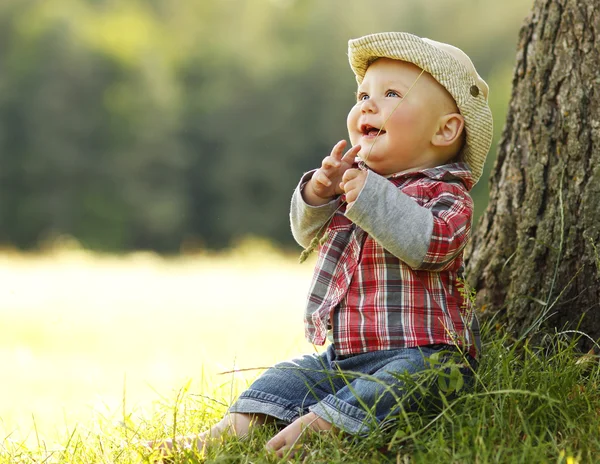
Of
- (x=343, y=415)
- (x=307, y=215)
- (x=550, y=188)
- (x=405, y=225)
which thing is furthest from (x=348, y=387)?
(x=550, y=188)

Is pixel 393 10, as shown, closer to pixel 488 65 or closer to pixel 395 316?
pixel 488 65

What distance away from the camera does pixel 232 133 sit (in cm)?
3247

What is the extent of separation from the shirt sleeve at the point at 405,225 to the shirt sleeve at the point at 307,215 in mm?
306

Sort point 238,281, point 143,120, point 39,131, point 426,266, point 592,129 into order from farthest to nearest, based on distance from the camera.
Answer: point 143,120 → point 39,131 → point 238,281 → point 592,129 → point 426,266

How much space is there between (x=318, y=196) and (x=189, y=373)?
2.89 metres

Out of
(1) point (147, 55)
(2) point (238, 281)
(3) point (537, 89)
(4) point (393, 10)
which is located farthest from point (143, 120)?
(3) point (537, 89)

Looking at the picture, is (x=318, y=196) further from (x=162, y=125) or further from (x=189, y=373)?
(x=162, y=125)

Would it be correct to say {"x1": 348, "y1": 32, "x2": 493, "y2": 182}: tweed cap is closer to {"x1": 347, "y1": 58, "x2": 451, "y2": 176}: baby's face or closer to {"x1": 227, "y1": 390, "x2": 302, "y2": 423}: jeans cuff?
{"x1": 347, "y1": 58, "x2": 451, "y2": 176}: baby's face

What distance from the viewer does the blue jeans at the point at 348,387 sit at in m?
2.11

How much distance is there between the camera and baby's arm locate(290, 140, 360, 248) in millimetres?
2385

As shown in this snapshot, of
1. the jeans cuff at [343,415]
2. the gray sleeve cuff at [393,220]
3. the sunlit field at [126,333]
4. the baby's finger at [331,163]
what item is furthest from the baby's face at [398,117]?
the sunlit field at [126,333]

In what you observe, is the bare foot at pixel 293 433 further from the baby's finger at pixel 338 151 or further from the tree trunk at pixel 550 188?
the tree trunk at pixel 550 188

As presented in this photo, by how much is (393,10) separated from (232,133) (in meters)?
8.26

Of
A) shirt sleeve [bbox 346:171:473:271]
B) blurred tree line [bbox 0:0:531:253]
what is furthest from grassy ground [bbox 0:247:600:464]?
blurred tree line [bbox 0:0:531:253]
